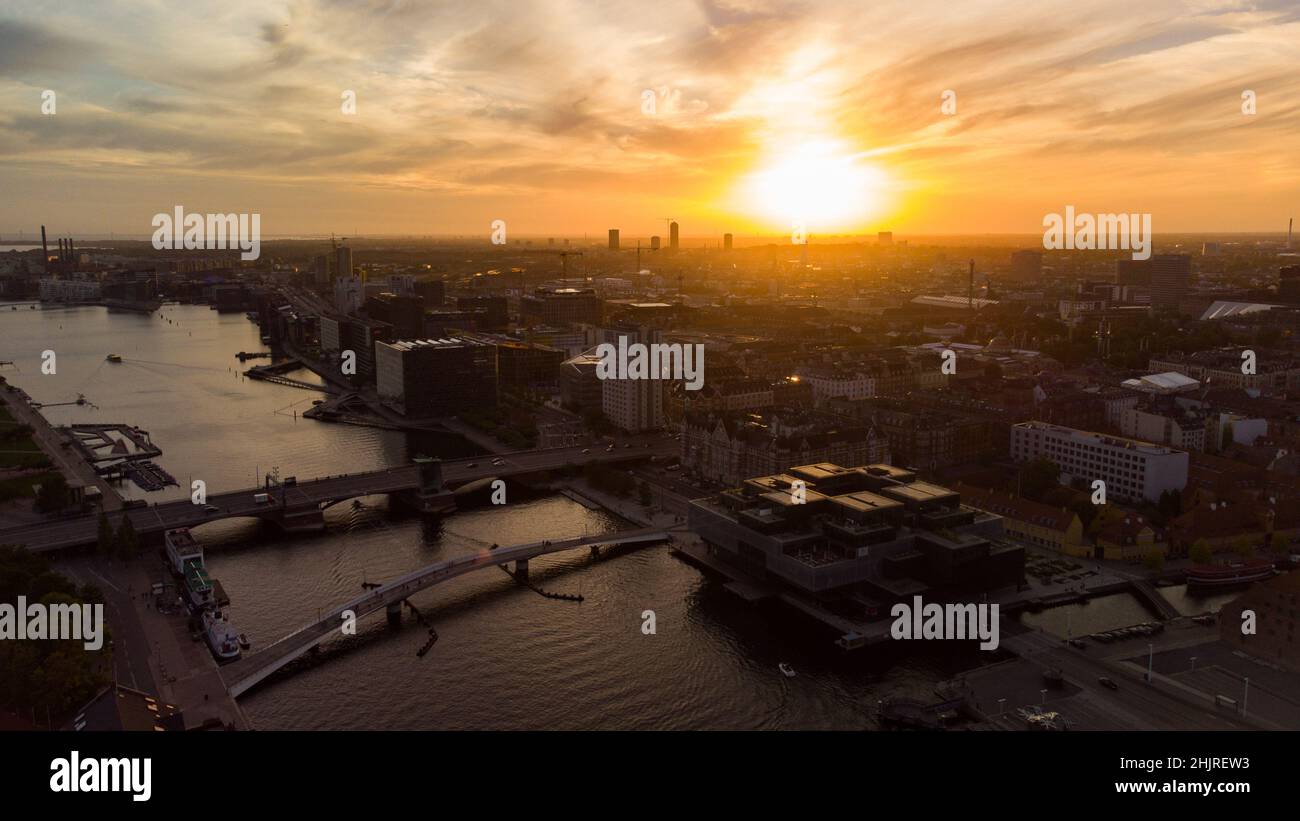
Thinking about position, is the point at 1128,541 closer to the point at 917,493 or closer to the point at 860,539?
the point at 917,493

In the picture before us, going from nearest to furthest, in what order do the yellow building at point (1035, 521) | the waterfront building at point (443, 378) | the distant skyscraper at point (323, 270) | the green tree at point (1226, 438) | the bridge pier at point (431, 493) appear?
the yellow building at point (1035, 521), the bridge pier at point (431, 493), the green tree at point (1226, 438), the waterfront building at point (443, 378), the distant skyscraper at point (323, 270)

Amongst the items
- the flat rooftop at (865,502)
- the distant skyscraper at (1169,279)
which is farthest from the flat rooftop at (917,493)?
the distant skyscraper at (1169,279)

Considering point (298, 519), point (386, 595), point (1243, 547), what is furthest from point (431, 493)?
point (1243, 547)

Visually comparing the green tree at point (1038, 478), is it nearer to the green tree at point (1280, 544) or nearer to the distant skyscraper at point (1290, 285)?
the green tree at point (1280, 544)

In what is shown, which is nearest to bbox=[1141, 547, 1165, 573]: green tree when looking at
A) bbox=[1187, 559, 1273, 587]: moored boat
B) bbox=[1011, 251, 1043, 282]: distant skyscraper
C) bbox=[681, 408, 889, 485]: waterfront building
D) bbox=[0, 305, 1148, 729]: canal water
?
bbox=[1187, 559, 1273, 587]: moored boat

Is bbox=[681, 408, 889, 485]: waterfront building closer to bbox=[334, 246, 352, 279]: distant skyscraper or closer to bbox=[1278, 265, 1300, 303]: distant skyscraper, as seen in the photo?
bbox=[1278, 265, 1300, 303]: distant skyscraper
